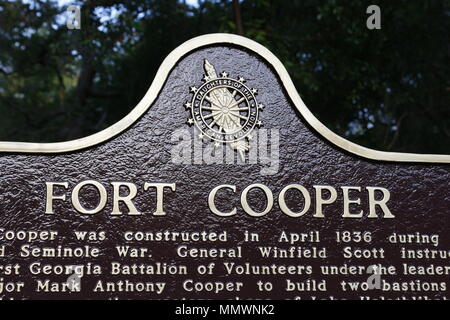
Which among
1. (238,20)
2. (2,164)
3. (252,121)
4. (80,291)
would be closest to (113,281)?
(80,291)

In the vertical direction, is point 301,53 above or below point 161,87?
above

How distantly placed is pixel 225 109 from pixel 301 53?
16.8 feet

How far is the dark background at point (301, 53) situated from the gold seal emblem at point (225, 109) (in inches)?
132

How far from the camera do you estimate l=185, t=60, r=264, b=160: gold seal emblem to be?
3914 mm

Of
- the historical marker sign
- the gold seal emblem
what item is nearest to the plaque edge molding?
the historical marker sign

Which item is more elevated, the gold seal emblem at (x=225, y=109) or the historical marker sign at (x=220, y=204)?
the gold seal emblem at (x=225, y=109)

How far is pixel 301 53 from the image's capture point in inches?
345

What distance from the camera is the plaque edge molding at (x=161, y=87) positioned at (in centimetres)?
382

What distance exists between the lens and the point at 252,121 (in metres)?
3.96
